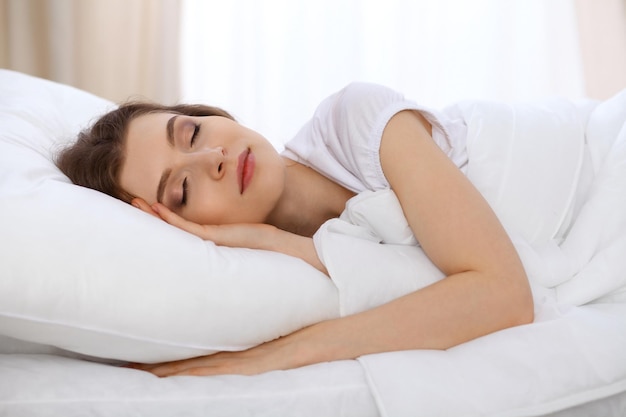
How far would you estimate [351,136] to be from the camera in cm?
152

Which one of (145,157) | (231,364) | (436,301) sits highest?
(145,157)

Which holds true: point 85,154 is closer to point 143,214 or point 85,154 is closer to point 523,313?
point 143,214

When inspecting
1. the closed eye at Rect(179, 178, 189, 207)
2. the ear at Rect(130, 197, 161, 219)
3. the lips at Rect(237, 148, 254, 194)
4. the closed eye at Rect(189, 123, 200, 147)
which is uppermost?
the closed eye at Rect(189, 123, 200, 147)

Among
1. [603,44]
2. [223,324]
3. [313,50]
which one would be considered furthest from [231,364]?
[603,44]

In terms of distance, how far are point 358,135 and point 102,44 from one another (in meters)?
2.01

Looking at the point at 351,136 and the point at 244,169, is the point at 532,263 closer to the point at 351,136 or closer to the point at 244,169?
the point at 351,136

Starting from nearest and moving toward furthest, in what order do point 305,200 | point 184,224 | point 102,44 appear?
point 184,224, point 305,200, point 102,44

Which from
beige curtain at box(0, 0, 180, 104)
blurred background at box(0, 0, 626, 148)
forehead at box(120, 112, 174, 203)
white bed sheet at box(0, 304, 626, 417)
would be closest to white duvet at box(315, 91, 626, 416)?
white bed sheet at box(0, 304, 626, 417)

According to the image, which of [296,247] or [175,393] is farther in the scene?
[296,247]

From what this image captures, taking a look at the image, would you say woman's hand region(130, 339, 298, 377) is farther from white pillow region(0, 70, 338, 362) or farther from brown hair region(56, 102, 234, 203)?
brown hair region(56, 102, 234, 203)

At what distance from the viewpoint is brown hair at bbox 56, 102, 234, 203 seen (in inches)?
60.0

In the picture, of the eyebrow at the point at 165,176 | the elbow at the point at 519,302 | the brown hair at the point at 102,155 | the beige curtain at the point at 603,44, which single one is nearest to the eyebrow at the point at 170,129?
the eyebrow at the point at 165,176

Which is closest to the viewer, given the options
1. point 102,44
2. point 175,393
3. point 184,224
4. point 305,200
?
point 175,393

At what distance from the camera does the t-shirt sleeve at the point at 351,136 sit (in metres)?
1.48
